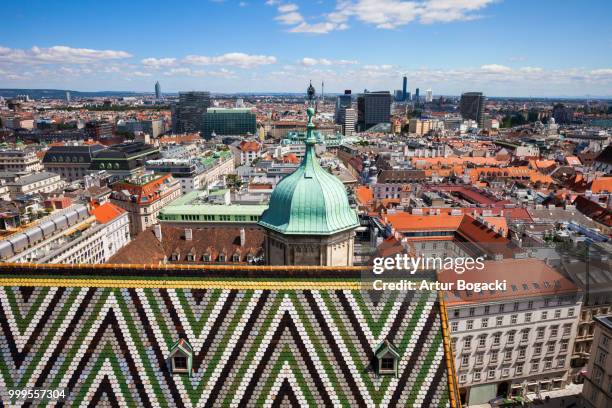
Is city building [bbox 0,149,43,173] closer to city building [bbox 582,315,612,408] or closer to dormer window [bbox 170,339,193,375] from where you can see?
dormer window [bbox 170,339,193,375]

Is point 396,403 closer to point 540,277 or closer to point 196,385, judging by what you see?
point 196,385

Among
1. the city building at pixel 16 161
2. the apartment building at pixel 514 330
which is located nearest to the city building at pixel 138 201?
the city building at pixel 16 161

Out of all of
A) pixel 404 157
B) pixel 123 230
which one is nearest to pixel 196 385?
pixel 123 230

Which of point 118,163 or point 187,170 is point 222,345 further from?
point 118,163

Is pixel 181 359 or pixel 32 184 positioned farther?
pixel 32 184

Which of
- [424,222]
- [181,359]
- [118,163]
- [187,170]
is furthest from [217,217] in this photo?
[118,163]

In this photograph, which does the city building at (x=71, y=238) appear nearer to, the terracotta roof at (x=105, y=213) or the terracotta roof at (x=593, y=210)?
the terracotta roof at (x=105, y=213)
